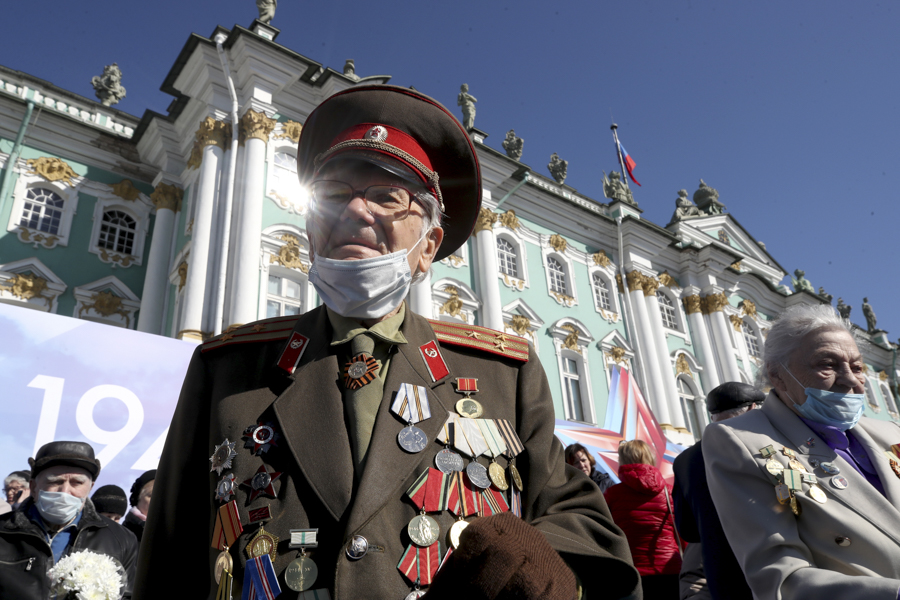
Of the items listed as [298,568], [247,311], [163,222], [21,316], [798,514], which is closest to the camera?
[298,568]

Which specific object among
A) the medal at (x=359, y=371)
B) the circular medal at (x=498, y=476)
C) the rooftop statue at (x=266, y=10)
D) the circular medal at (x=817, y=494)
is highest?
the rooftop statue at (x=266, y=10)

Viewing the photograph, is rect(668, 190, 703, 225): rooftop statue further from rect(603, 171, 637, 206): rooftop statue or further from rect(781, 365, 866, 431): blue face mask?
rect(781, 365, 866, 431): blue face mask

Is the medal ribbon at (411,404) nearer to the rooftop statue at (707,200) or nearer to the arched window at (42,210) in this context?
the arched window at (42,210)

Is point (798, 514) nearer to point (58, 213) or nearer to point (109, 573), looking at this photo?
point (109, 573)

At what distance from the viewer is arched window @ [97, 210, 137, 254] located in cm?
1477

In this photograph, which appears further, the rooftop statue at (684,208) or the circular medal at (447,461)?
the rooftop statue at (684,208)

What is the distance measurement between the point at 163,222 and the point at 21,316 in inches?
349

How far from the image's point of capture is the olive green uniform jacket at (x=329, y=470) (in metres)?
1.46

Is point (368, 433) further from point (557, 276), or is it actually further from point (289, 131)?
point (557, 276)

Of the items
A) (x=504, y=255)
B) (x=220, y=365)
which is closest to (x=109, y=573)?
(x=220, y=365)

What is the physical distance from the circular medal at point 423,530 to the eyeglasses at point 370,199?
90 centimetres

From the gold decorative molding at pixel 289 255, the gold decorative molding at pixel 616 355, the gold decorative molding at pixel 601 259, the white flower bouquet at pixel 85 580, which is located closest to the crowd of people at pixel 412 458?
the white flower bouquet at pixel 85 580

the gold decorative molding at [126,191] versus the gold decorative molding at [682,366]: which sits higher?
the gold decorative molding at [126,191]

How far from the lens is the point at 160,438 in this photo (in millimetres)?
6773
